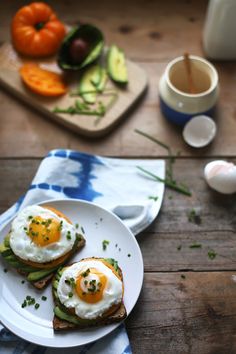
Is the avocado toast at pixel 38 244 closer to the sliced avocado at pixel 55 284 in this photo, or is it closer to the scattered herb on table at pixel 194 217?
the sliced avocado at pixel 55 284

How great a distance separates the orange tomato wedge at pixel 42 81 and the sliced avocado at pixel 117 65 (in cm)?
19

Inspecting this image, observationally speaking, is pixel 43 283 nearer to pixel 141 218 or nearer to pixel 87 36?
pixel 141 218

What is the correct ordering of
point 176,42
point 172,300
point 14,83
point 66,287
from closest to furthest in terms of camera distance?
point 66,287, point 172,300, point 14,83, point 176,42

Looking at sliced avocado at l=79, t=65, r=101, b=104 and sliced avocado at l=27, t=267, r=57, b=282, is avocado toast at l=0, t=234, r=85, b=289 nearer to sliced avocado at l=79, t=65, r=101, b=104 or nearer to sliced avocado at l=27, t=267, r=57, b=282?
sliced avocado at l=27, t=267, r=57, b=282

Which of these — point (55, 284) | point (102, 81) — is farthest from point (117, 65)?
point (55, 284)

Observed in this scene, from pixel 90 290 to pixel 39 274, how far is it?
18cm

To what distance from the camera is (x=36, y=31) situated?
5.94ft

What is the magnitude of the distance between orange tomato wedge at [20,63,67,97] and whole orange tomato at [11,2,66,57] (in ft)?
0.23

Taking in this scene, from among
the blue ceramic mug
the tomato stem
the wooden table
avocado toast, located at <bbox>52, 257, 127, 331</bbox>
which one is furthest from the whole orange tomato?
avocado toast, located at <bbox>52, 257, 127, 331</bbox>

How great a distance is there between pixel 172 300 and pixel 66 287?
1.06 feet

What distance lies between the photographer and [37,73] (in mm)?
1757

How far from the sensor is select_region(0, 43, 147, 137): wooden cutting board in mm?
1657

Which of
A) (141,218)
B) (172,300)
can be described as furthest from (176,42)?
(172,300)

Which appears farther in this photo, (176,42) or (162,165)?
(176,42)
